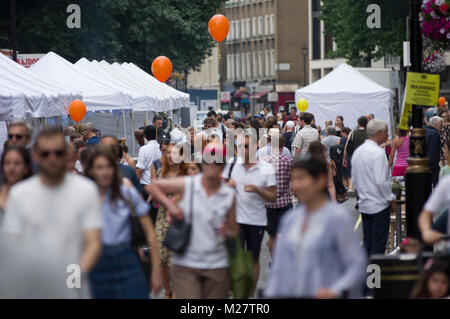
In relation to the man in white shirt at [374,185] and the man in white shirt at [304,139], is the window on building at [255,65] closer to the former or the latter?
the man in white shirt at [304,139]

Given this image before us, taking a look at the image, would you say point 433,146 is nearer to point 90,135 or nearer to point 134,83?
point 90,135

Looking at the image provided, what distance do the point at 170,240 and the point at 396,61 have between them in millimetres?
60742

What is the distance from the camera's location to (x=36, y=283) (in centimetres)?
381

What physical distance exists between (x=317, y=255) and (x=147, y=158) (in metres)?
8.53

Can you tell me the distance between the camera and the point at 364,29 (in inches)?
1863

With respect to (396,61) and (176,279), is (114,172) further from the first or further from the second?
(396,61)

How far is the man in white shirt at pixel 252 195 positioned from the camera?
9.94 m

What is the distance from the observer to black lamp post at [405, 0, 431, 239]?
9883 mm

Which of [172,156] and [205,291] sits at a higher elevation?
[172,156]

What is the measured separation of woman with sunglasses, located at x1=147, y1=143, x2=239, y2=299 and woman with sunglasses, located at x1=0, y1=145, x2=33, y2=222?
103 cm

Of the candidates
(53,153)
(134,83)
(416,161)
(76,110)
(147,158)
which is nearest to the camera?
(53,153)

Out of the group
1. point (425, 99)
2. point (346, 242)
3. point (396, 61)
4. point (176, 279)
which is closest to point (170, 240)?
point (176, 279)

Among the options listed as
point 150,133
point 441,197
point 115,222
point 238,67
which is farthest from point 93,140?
point 238,67

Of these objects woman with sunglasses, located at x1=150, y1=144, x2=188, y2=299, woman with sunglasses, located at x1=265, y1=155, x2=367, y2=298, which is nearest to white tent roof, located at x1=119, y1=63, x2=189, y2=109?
woman with sunglasses, located at x1=150, y1=144, x2=188, y2=299
